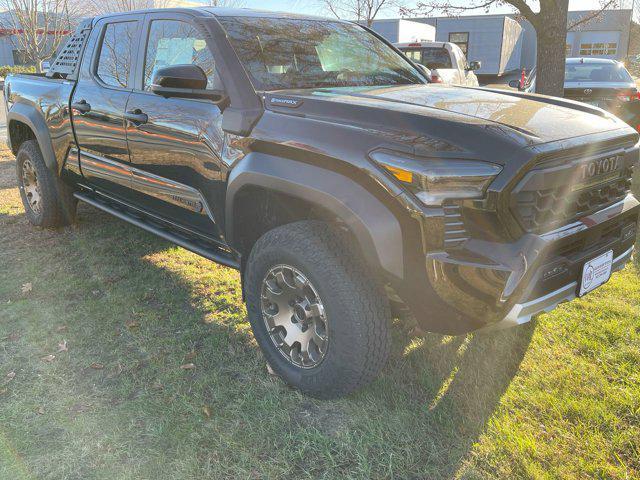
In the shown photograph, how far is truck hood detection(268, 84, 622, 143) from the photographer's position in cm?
244

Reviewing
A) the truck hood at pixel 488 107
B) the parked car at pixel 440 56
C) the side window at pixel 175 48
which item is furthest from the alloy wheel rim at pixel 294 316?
the parked car at pixel 440 56

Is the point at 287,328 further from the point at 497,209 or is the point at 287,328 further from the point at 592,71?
the point at 592,71

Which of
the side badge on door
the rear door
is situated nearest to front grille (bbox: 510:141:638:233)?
the side badge on door

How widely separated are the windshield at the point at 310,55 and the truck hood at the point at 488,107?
0.20 meters

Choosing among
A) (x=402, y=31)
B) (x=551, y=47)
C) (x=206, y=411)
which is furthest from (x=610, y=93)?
(x=402, y=31)

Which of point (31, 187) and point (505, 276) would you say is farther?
point (31, 187)

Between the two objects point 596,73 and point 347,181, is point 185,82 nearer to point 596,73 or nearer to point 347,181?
point 347,181

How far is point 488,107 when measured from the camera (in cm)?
270

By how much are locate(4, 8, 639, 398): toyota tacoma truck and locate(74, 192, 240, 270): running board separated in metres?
0.02

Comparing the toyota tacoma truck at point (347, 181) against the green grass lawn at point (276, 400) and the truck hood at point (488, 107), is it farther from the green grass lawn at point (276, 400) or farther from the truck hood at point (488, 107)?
the green grass lawn at point (276, 400)

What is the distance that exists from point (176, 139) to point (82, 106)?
1.35 metres

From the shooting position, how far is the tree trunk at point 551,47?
6971 mm

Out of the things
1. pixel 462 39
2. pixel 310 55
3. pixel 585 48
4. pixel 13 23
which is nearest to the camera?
pixel 310 55

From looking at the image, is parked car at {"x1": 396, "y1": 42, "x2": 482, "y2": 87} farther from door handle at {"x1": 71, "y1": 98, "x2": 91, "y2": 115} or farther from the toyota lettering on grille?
the toyota lettering on grille
